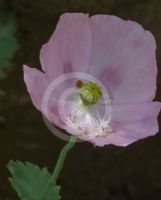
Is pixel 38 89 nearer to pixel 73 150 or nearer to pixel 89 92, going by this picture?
pixel 89 92

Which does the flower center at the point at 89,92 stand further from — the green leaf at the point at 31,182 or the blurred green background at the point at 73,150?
the blurred green background at the point at 73,150

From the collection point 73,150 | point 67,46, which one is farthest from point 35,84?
point 73,150

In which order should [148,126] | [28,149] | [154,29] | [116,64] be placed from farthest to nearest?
[28,149] < [154,29] < [116,64] < [148,126]

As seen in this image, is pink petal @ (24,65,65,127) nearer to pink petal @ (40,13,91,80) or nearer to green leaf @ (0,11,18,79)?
pink petal @ (40,13,91,80)

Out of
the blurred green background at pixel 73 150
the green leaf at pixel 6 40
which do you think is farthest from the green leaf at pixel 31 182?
the blurred green background at pixel 73 150

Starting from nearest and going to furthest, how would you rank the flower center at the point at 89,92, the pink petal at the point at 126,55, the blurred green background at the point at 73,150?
the pink petal at the point at 126,55
the flower center at the point at 89,92
the blurred green background at the point at 73,150

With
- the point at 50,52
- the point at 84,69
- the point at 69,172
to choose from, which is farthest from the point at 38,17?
the point at 50,52

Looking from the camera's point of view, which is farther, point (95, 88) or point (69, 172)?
point (69, 172)

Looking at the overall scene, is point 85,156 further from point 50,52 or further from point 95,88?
point 50,52
